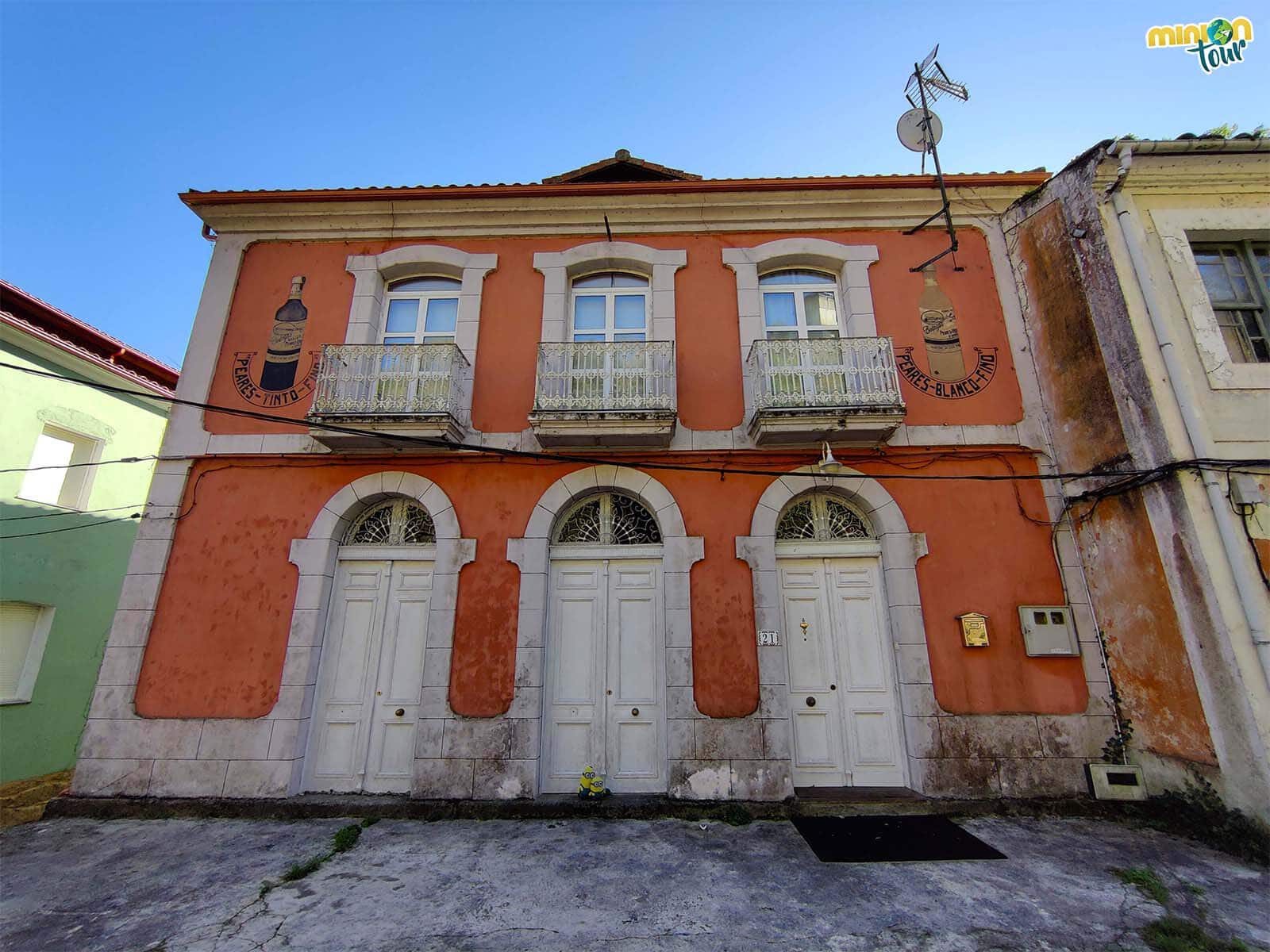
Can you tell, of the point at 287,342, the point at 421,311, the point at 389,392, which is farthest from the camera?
the point at 421,311

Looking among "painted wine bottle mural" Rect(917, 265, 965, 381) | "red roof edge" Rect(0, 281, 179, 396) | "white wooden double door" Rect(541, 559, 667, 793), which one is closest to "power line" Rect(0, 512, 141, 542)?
"red roof edge" Rect(0, 281, 179, 396)

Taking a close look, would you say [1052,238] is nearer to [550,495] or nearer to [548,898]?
[550,495]

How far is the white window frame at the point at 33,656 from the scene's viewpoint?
937cm

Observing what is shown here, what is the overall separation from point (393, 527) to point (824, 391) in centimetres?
609

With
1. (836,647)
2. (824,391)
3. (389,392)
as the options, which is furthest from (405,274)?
(836,647)

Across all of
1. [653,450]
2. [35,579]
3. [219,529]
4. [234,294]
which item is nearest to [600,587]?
[653,450]

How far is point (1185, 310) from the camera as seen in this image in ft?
21.1

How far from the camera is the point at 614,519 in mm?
7379

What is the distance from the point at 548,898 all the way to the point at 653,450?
191 inches

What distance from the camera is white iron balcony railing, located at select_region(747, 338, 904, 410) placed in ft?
22.8

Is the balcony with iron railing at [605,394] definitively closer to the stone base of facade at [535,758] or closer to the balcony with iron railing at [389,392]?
the balcony with iron railing at [389,392]

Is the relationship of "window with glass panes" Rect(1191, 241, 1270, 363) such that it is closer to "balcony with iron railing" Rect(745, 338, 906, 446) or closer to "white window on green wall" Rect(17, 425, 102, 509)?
"balcony with iron railing" Rect(745, 338, 906, 446)

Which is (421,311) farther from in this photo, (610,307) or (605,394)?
(605,394)

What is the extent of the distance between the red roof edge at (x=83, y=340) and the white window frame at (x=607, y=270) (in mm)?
7816
